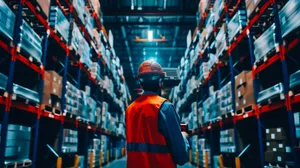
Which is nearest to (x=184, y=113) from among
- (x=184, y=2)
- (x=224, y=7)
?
(x=184, y=2)

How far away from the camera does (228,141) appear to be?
237 inches

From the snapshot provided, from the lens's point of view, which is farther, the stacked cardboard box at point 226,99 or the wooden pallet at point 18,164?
the stacked cardboard box at point 226,99

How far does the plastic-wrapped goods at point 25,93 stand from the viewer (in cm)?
395

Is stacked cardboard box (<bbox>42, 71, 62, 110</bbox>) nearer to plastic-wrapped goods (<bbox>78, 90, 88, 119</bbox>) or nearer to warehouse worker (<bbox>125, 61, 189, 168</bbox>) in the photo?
plastic-wrapped goods (<bbox>78, 90, 88, 119</bbox>)

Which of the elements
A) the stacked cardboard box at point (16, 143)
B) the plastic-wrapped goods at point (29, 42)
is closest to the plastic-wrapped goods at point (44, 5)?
the plastic-wrapped goods at point (29, 42)

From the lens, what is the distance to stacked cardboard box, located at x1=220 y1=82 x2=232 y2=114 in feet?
19.4

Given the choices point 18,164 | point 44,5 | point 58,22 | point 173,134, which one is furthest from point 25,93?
point 173,134

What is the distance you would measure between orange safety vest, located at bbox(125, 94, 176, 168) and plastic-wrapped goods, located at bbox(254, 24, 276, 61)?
114 inches

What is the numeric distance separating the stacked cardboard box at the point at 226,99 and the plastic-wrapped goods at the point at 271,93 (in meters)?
1.25

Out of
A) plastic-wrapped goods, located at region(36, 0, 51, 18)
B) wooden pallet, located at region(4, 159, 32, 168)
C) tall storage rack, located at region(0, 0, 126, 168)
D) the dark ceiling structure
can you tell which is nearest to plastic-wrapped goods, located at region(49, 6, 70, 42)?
tall storage rack, located at region(0, 0, 126, 168)

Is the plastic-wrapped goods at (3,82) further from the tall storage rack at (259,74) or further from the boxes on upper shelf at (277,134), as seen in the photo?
the boxes on upper shelf at (277,134)

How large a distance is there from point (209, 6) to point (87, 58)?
4.04 m

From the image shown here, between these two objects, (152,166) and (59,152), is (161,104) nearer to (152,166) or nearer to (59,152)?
(152,166)

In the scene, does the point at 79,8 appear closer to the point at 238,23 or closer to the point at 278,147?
the point at 238,23
